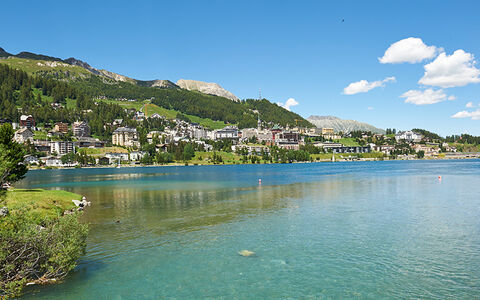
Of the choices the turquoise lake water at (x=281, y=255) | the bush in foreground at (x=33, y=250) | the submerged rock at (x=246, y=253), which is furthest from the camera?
the submerged rock at (x=246, y=253)

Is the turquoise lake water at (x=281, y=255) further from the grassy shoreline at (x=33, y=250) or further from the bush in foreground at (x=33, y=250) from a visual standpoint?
the bush in foreground at (x=33, y=250)

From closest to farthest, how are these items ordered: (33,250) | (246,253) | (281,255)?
1. (33,250)
2. (281,255)
3. (246,253)

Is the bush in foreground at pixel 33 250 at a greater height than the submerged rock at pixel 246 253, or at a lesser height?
greater

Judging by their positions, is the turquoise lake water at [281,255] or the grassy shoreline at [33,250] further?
the turquoise lake water at [281,255]

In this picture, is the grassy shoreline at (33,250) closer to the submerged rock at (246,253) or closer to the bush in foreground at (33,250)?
the bush in foreground at (33,250)

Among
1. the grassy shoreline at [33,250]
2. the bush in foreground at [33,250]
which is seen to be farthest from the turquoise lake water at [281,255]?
the bush in foreground at [33,250]

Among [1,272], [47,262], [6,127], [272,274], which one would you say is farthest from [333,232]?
[6,127]

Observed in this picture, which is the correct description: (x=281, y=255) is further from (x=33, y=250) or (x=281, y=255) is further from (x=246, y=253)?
(x=33, y=250)

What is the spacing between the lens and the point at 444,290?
20375mm

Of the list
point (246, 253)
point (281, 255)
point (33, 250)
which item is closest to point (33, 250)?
point (33, 250)

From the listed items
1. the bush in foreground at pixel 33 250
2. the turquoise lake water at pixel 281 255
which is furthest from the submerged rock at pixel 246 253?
the bush in foreground at pixel 33 250

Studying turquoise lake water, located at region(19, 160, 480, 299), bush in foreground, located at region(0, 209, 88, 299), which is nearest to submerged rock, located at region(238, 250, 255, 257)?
turquoise lake water, located at region(19, 160, 480, 299)

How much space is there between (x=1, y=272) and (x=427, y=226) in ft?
130

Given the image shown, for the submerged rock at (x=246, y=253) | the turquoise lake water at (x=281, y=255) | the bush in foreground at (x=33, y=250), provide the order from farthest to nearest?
the submerged rock at (x=246, y=253) < the turquoise lake water at (x=281, y=255) < the bush in foreground at (x=33, y=250)
